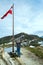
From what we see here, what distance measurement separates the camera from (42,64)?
20.4 m

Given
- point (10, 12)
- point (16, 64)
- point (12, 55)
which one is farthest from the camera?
point (10, 12)

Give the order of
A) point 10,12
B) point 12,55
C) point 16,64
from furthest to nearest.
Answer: point 10,12, point 12,55, point 16,64

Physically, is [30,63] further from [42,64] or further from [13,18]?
[13,18]

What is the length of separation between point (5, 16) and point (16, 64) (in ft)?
27.1

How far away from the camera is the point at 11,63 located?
2055 centimetres

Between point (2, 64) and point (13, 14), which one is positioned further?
point (13, 14)

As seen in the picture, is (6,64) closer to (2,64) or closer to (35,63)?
(2,64)

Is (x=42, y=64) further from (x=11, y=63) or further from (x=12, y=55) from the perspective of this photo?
(x=12, y=55)

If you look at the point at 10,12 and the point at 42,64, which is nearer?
the point at 42,64

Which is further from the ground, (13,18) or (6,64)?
(13,18)

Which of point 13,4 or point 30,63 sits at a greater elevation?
point 13,4

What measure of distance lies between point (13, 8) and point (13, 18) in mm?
979

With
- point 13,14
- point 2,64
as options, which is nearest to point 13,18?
point 13,14

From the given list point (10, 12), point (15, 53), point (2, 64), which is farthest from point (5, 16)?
point (2, 64)
